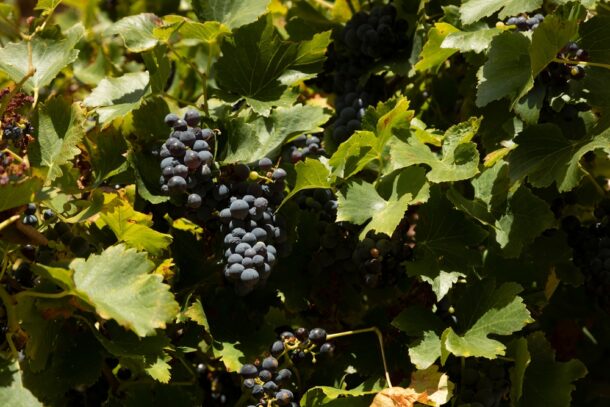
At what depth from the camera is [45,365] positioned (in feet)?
4.07

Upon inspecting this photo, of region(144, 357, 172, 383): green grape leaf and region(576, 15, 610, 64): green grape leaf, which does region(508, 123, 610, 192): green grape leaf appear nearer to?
region(576, 15, 610, 64): green grape leaf

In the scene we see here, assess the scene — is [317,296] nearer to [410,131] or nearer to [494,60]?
[410,131]

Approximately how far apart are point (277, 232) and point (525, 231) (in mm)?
424

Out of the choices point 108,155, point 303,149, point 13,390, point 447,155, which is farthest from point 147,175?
point 447,155

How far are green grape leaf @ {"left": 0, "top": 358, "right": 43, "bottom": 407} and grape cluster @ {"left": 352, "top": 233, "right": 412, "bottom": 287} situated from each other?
1.82ft

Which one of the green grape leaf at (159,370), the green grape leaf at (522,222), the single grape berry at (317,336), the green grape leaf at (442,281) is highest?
the green grape leaf at (522,222)

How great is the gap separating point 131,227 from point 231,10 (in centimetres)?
48

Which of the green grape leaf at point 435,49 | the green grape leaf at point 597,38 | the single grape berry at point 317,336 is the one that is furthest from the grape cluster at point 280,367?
the green grape leaf at point 597,38

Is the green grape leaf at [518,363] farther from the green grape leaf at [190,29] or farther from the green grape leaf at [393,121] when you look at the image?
the green grape leaf at [190,29]

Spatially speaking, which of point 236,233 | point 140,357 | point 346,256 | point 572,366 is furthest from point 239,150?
point 572,366

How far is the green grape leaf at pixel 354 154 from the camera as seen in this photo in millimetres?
1298

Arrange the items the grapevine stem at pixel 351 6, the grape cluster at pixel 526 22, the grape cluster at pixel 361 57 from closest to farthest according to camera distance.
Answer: the grape cluster at pixel 526 22 → the grape cluster at pixel 361 57 → the grapevine stem at pixel 351 6

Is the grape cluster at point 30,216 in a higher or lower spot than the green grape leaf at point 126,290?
lower

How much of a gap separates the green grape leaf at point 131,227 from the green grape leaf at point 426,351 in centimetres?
43
